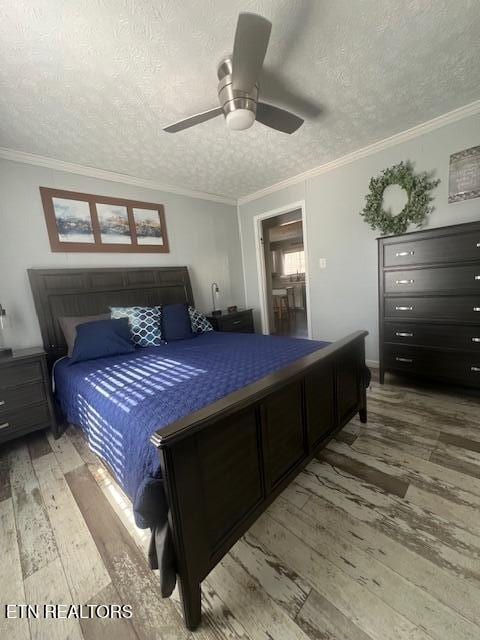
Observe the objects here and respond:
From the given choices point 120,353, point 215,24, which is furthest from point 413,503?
point 215,24

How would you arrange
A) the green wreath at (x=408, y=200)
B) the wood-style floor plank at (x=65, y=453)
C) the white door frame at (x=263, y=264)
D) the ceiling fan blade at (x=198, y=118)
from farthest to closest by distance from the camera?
the white door frame at (x=263, y=264), the green wreath at (x=408, y=200), the wood-style floor plank at (x=65, y=453), the ceiling fan blade at (x=198, y=118)

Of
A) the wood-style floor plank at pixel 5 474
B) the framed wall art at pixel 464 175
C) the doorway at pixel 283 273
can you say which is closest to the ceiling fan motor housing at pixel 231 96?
the framed wall art at pixel 464 175

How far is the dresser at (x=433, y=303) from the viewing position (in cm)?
214

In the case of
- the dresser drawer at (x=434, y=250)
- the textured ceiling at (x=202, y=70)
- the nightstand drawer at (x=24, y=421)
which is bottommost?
the nightstand drawer at (x=24, y=421)

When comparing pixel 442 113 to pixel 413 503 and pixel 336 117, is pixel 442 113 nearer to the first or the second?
pixel 336 117

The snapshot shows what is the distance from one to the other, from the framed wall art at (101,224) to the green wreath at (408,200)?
2.53 metres

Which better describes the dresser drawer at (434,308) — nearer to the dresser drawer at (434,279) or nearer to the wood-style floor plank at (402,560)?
the dresser drawer at (434,279)

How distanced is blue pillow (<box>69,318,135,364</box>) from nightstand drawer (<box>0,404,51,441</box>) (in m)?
0.50

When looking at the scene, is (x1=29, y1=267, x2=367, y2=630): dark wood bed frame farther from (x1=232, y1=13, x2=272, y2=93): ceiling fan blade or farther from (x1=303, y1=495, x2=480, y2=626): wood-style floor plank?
(x1=232, y1=13, x2=272, y2=93): ceiling fan blade

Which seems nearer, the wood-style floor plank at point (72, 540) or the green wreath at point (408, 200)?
the wood-style floor plank at point (72, 540)

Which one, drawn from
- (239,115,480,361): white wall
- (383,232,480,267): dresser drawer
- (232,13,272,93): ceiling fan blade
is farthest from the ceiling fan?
(383,232,480,267): dresser drawer

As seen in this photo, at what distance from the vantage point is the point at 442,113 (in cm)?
231

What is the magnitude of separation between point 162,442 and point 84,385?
1.20m

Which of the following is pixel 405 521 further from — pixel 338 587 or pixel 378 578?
pixel 338 587
